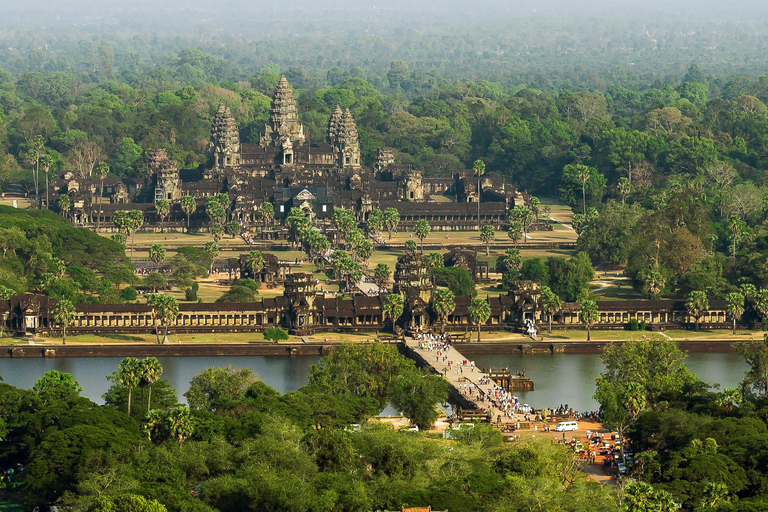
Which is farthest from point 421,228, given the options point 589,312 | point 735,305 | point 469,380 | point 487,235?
point 469,380

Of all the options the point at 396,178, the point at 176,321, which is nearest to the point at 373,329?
the point at 176,321

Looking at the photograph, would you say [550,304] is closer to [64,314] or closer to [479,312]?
[479,312]

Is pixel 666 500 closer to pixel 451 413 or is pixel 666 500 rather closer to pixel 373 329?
pixel 451 413

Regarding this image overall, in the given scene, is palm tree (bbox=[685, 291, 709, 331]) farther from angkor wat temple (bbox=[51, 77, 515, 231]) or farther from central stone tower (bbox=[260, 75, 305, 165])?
central stone tower (bbox=[260, 75, 305, 165])

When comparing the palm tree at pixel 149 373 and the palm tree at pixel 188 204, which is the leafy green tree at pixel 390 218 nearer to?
the palm tree at pixel 188 204

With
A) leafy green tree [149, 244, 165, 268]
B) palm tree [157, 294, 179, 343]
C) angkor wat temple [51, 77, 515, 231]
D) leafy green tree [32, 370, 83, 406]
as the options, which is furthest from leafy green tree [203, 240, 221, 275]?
leafy green tree [32, 370, 83, 406]

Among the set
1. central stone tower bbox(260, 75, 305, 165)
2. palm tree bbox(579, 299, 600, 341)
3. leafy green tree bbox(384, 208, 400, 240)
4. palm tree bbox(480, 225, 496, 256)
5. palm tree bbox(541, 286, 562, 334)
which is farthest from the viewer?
central stone tower bbox(260, 75, 305, 165)
